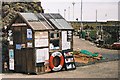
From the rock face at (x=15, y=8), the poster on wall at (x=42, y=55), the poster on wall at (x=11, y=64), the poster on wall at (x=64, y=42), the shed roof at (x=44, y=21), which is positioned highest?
the rock face at (x=15, y=8)

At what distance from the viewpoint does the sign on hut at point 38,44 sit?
637 inches

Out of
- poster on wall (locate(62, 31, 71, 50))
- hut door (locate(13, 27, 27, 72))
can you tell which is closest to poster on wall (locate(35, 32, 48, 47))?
hut door (locate(13, 27, 27, 72))

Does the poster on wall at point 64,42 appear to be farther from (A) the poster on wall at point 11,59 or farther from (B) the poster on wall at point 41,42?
(A) the poster on wall at point 11,59

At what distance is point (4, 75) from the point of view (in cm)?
1606

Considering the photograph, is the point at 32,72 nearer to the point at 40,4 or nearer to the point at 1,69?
the point at 1,69

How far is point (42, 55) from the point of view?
53.7ft

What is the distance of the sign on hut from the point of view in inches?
637

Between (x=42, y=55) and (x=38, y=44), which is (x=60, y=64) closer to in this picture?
(x=42, y=55)

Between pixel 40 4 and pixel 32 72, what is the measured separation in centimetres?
1591

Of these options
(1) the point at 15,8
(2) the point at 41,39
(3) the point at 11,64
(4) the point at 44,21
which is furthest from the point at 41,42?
(1) the point at 15,8

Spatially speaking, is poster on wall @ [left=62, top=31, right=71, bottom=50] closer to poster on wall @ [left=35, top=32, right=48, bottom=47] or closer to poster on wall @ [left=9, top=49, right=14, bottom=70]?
poster on wall @ [left=35, top=32, right=48, bottom=47]

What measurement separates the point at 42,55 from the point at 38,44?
0.71 metres

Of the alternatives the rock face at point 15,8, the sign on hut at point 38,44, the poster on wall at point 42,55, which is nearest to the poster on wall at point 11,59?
the sign on hut at point 38,44

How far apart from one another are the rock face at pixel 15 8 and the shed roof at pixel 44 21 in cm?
622
